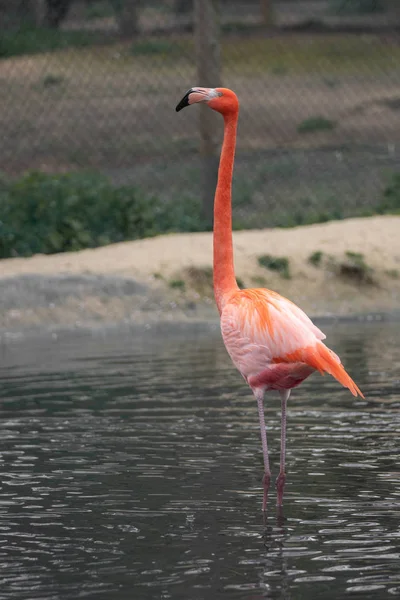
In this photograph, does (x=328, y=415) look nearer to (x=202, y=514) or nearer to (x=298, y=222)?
(x=202, y=514)

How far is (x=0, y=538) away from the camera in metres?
4.95

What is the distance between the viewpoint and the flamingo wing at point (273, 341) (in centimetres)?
532

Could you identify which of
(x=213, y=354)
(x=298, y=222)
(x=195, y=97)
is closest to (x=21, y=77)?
(x=298, y=222)

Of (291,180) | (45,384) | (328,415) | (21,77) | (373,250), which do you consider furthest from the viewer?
(291,180)

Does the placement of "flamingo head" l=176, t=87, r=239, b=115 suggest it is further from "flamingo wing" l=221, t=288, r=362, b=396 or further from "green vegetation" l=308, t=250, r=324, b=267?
"green vegetation" l=308, t=250, r=324, b=267

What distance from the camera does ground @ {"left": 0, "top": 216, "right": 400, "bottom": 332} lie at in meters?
10.6

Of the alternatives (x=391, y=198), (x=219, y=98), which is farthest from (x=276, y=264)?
(x=219, y=98)

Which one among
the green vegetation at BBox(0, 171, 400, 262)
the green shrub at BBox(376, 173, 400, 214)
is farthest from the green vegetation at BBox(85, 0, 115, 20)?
the green shrub at BBox(376, 173, 400, 214)

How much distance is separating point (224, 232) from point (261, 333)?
0.66m

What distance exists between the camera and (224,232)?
19.5 ft

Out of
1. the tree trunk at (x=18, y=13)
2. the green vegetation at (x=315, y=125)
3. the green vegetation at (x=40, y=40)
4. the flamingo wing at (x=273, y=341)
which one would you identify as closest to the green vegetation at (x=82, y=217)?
the green vegetation at (x=40, y=40)

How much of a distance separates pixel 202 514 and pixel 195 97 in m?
1.79

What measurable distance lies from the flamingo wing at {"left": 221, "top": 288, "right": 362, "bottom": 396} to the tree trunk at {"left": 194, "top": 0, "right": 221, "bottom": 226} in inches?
274

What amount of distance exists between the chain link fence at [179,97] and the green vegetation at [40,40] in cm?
1
